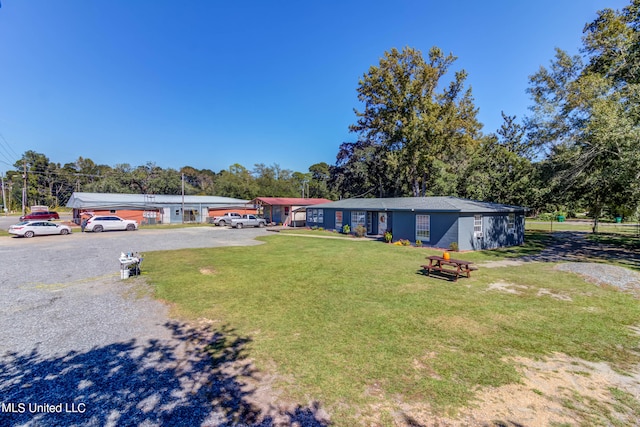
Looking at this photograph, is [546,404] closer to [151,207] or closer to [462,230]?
[462,230]

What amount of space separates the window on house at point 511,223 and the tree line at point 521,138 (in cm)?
264

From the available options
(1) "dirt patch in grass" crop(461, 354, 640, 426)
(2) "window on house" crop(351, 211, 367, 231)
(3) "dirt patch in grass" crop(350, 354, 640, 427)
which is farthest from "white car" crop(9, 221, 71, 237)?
(1) "dirt patch in grass" crop(461, 354, 640, 426)

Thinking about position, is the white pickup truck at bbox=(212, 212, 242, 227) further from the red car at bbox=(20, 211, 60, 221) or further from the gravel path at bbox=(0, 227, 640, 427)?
the gravel path at bbox=(0, 227, 640, 427)

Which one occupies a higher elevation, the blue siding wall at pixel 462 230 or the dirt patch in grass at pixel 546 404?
the blue siding wall at pixel 462 230

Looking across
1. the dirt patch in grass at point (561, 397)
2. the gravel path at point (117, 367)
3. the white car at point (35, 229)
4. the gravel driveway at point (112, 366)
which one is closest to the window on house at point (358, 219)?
the gravel path at point (117, 367)

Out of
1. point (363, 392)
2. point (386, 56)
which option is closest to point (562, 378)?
point (363, 392)

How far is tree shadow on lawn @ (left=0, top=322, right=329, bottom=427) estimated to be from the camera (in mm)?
3484

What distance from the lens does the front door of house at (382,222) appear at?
75.6 ft

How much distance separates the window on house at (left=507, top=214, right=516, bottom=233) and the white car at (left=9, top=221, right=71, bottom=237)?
1298 inches

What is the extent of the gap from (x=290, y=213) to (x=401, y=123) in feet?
49.7

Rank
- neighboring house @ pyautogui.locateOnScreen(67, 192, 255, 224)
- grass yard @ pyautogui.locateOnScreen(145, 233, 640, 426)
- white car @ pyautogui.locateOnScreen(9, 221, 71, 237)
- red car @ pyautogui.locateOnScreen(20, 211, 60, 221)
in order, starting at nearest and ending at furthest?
1. grass yard @ pyautogui.locateOnScreen(145, 233, 640, 426)
2. white car @ pyautogui.locateOnScreen(9, 221, 71, 237)
3. neighboring house @ pyautogui.locateOnScreen(67, 192, 255, 224)
4. red car @ pyautogui.locateOnScreen(20, 211, 60, 221)

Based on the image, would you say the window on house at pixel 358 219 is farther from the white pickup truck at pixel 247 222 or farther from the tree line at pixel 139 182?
the tree line at pixel 139 182

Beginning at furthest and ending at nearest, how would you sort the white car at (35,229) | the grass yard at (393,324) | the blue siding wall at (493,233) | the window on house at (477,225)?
the white car at (35,229), the window on house at (477,225), the blue siding wall at (493,233), the grass yard at (393,324)

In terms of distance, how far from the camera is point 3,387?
13.3 feet
